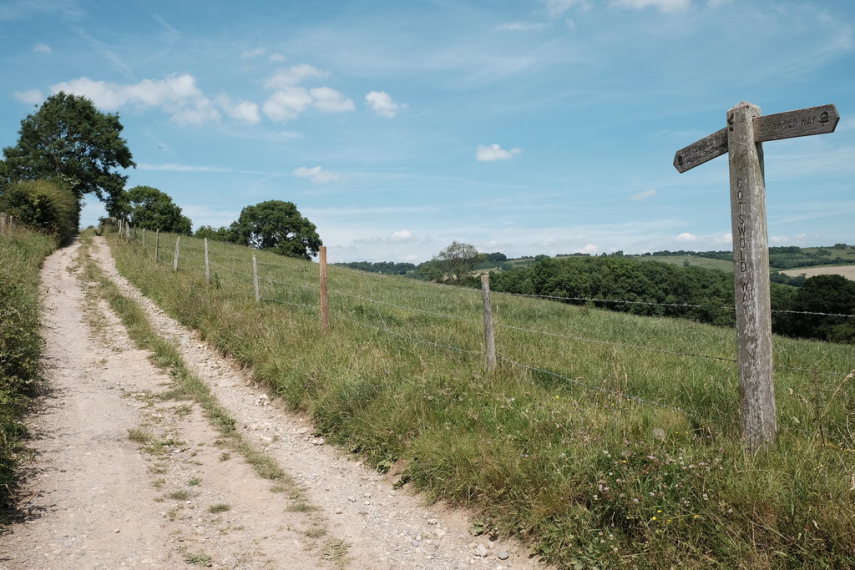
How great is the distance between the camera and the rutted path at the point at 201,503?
13.9 feet

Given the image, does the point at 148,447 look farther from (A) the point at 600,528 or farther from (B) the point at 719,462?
(B) the point at 719,462

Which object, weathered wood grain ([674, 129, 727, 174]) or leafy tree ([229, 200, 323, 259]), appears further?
leafy tree ([229, 200, 323, 259])

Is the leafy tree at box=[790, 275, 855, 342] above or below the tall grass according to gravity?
below

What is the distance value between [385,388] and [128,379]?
5.35 meters

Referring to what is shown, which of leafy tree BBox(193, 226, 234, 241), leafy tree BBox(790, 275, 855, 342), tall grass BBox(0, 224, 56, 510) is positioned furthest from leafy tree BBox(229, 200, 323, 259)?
tall grass BBox(0, 224, 56, 510)

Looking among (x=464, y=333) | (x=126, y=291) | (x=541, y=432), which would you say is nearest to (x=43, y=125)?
(x=126, y=291)

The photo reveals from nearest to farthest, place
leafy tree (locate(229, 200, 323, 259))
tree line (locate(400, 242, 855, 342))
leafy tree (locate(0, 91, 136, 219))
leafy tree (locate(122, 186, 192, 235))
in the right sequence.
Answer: tree line (locate(400, 242, 855, 342))
leafy tree (locate(0, 91, 136, 219))
leafy tree (locate(122, 186, 192, 235))
leafy tree (locate(229, 200, 323, 259))

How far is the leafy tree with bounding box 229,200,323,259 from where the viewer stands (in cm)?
8600

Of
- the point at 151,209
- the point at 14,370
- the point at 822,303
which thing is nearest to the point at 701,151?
the point at 14,370

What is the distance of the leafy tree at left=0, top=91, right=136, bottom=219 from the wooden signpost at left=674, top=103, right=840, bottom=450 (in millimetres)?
54483

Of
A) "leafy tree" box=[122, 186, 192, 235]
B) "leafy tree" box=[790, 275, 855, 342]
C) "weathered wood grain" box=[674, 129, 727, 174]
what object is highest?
"leafy tree" box=[122, 186, 192, 235]

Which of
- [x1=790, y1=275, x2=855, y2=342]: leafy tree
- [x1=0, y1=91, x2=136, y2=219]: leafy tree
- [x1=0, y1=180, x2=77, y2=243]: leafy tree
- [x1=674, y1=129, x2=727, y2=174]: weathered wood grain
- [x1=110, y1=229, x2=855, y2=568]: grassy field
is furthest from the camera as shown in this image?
[x1=0, y1=91, x2=136, y2=219]: leafy tree

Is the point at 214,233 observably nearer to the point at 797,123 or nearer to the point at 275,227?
the point at 275,227

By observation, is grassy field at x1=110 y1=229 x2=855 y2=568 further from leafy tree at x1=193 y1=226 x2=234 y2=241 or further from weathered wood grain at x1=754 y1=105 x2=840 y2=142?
leafy tree at x1=193 y1=226 x2=234 y2=241
